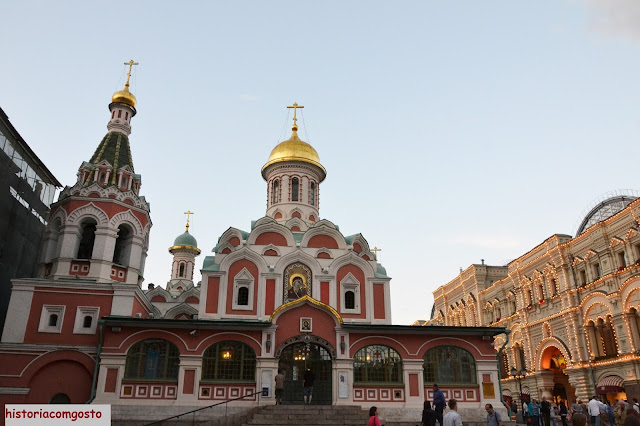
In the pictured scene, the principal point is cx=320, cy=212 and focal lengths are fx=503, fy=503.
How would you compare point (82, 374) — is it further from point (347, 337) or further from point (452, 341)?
point (452, 341)

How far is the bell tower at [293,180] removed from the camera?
2633 cm

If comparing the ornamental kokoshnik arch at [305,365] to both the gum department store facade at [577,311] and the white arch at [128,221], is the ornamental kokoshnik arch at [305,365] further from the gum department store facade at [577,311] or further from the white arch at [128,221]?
the gum department store facade at [577,311]

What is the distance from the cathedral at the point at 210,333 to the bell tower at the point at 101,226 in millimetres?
44

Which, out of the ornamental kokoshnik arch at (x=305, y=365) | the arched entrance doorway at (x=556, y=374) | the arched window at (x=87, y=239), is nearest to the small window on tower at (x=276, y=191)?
the arched window at (x=87, y=239)

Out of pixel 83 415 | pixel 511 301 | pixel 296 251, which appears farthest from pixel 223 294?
pixel 511 301

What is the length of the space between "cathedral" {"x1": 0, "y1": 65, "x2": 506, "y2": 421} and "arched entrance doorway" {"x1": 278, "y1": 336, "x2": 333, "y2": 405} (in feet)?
0.13

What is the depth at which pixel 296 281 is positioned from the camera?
21547 mm

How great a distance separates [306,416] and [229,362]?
377cm

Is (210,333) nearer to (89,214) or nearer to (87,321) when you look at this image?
(87,321)

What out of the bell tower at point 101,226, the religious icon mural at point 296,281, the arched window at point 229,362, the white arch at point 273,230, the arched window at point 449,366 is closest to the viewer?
the arched window at point 229,362

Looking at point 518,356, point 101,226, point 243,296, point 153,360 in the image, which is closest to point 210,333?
point 153,360

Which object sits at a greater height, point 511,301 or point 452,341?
point 511,301

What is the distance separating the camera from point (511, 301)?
1441 inches

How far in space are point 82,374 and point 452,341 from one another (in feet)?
44.4
